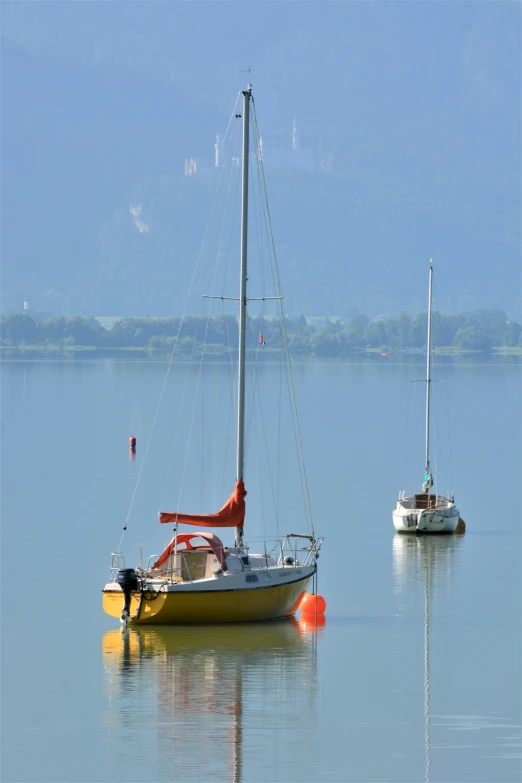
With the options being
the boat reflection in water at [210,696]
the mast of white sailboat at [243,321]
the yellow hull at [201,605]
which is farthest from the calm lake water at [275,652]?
the mast of white sailboat at [243,321]

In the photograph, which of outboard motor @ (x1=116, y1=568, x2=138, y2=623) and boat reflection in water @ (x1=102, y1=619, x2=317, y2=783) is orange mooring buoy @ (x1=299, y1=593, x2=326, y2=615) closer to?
boat reflection in water @ (x1=102, y1=619, x2=317, y2=783)

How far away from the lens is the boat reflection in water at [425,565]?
4406 cm

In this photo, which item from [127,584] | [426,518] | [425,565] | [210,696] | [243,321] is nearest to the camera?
[210,696]

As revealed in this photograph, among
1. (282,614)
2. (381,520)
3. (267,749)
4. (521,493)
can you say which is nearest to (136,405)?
(521,493)

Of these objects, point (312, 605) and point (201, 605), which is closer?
point (201, 605)

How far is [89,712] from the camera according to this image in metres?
29.7

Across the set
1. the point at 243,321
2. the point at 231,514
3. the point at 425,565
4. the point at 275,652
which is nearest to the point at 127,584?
the point at 275,652

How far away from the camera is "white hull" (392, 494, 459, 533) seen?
54.8m

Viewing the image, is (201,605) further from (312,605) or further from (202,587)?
(312,605)

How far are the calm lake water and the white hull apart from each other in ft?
1.81

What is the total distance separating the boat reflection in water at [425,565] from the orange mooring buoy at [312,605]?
2804 mm

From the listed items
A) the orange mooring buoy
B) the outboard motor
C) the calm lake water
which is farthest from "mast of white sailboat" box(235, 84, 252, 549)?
the calm lake water

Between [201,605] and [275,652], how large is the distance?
2061 millimetres

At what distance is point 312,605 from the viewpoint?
39000 mm
